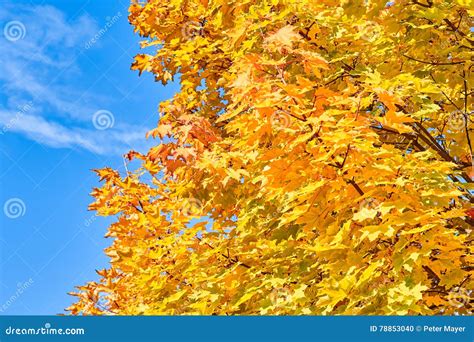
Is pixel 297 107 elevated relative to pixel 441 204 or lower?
elevated

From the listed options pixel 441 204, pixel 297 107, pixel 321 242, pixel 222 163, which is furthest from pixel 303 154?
pixel 222 163

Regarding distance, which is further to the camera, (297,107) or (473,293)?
(473,293)

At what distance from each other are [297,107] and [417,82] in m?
1.58

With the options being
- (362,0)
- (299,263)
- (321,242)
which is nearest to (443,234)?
(321,242)

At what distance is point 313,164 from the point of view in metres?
3.84

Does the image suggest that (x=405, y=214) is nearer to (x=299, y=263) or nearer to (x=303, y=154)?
A: (x=303, y=154)

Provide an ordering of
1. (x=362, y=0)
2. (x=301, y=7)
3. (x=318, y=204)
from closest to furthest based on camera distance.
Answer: (x=318, y=204) → (x=301, y=7) → (x=362, y=0)

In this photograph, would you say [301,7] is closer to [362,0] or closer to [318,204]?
[362,0]

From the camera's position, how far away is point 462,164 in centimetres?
595

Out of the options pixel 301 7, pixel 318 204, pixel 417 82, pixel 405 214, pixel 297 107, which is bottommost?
pixel 405 214

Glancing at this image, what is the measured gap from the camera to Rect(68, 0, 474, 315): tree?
12.4ft

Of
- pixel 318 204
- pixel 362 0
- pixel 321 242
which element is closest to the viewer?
pixel 321 242

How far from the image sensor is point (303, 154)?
396 centimetres

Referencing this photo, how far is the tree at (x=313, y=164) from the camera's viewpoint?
378cm
